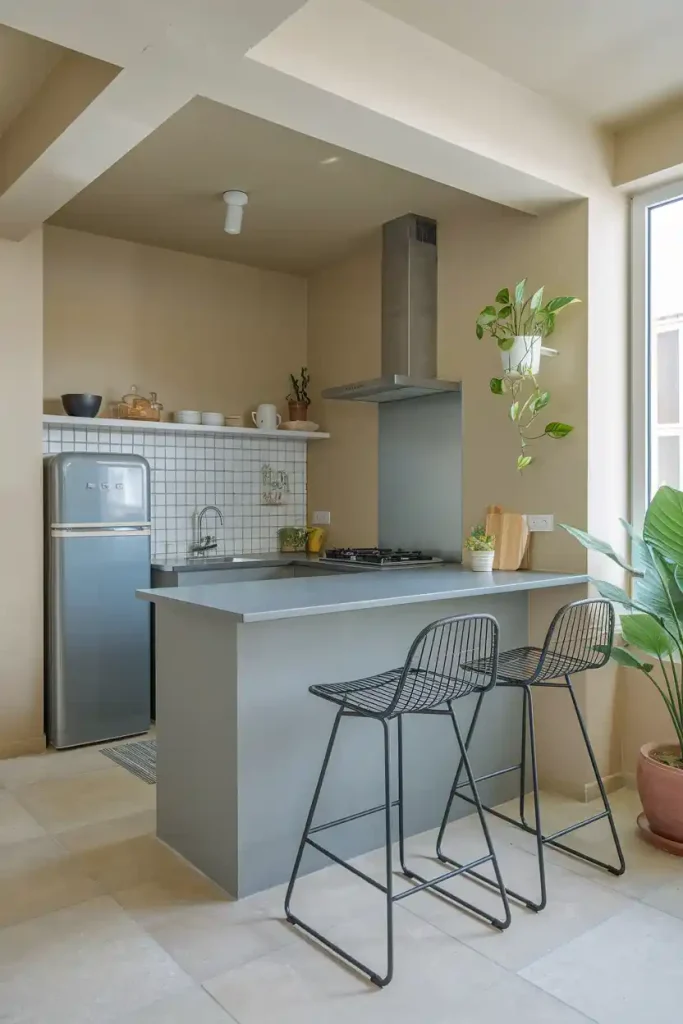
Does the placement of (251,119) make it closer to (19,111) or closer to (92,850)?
(19,111)

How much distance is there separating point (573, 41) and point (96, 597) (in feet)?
10.4

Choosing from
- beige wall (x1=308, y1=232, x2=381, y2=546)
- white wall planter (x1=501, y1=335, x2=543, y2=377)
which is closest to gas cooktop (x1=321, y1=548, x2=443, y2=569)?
beige wall (x1=308, y1=232, x2=381, y2=546)

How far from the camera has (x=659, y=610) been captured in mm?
2838

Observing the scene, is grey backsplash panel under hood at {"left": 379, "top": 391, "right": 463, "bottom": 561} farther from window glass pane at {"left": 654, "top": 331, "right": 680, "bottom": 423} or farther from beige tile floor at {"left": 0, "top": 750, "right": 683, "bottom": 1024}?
beige tile floor at {"left": 0, "top": 750, "right": 683, "bottom": 1024}

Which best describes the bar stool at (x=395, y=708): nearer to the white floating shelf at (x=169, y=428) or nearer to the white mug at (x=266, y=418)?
the white floating shelf at (x=169, y=428)

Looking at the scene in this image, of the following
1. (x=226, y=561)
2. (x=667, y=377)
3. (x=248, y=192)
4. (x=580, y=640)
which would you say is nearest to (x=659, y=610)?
(x=580, y=640)

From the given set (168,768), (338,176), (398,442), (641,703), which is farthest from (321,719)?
(338,176)

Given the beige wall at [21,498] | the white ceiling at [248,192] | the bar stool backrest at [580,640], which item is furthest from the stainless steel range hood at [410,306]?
the beige wall at [21,498]

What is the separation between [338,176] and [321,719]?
2.44m

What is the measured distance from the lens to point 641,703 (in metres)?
3.38

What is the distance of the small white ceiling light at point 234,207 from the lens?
371 cm

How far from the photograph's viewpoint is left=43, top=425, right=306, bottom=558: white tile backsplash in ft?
14.8

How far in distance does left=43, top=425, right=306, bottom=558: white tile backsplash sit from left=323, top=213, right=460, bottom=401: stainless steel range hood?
1088mm

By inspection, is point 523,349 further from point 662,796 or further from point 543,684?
point 662,796
